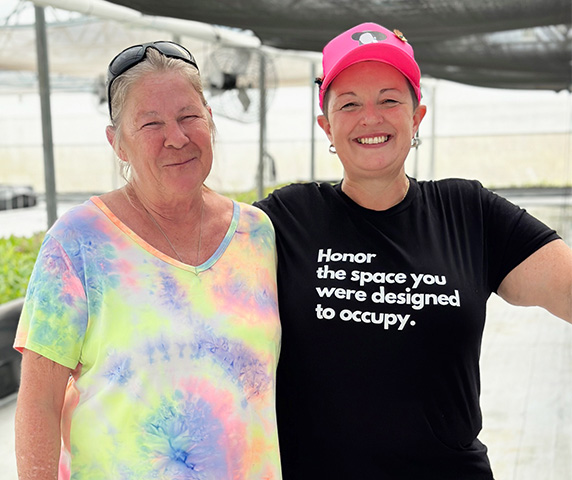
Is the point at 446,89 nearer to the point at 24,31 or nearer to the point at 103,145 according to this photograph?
the point at 103,145

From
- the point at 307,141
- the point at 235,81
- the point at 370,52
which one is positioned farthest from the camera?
the point at 307,141

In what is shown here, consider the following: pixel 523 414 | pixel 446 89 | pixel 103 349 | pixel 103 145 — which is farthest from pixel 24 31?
pixel 446 89

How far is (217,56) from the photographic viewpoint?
490cm

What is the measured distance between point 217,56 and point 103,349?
13.8ft

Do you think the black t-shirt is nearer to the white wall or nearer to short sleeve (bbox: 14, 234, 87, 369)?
short sleeve (bbox: 14, 234, 87, 369)

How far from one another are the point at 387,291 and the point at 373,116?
1.14 feet

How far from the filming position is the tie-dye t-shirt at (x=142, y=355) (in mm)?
1024

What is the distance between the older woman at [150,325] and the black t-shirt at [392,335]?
3.5 inches

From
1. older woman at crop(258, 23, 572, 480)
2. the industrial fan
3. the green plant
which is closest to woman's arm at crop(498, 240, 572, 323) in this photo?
older woman at crop(258, 23, 572, 480)

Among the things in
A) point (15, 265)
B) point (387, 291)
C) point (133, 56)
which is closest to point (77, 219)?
point (133, 56)

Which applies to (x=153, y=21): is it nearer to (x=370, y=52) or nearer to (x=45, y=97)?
(x=45, y=97)

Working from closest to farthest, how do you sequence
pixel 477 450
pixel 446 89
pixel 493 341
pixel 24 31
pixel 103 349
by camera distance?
pixel 103 349 → pixel 477 450 → pixel 493 341 → pixel 24 31 → pixel 446 89

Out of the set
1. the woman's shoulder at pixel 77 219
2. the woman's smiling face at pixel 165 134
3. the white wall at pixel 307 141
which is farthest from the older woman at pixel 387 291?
the white wall at pixel 307 141

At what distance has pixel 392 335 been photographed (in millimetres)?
1177
